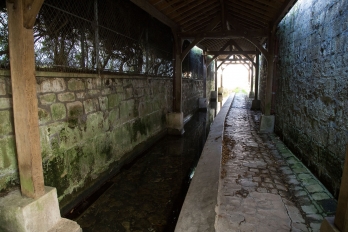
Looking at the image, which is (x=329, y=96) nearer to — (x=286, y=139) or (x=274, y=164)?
(x=274, y=164)

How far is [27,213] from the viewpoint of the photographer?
2.10 m

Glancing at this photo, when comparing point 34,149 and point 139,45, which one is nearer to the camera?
point 34,149

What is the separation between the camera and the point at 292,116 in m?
4.47

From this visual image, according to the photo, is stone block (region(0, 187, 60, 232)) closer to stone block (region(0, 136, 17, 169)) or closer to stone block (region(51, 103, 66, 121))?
stone block (region(0, 136, 17, 169))

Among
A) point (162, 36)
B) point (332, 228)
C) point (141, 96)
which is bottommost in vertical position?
point (332, 228)

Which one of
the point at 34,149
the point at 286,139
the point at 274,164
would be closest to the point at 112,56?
the point at 34,149

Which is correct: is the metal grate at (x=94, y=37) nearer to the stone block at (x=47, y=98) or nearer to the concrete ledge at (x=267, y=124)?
the stone block at (x=47, y=98)

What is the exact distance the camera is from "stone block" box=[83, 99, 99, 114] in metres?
3.63

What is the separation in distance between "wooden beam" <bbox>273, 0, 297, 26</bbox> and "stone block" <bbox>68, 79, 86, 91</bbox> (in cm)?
410

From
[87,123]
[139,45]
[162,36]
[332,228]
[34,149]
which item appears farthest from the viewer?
[162,36]

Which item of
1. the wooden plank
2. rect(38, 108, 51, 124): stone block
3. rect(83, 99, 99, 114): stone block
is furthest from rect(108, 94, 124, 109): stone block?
the wooden plank

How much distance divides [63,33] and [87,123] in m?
1.40

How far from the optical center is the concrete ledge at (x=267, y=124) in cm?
595

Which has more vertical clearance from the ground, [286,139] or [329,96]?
[329,96]
